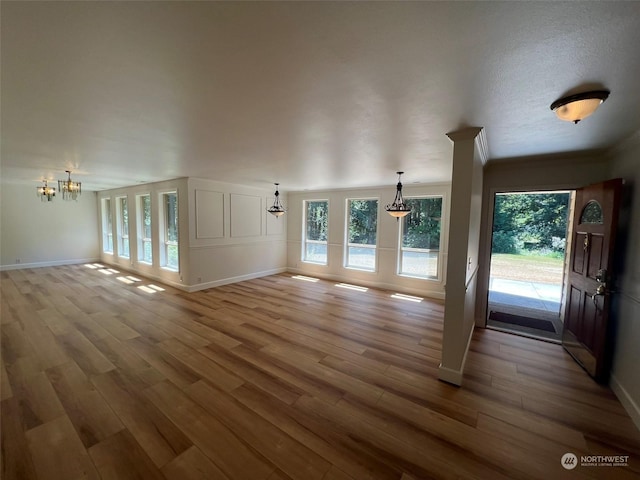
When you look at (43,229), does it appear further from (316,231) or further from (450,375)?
(450,375)

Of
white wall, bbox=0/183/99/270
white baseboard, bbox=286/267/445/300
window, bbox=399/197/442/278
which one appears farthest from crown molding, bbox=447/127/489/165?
white wall, bbox=0/183/99/270

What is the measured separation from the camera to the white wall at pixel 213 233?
538 cm

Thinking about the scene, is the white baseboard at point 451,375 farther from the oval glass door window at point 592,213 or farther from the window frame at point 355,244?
the window frame at point 355,244

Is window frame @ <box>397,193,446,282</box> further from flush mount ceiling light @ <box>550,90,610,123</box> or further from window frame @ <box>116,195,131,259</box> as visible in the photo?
window frame @ <box>116,195,131,259</box>

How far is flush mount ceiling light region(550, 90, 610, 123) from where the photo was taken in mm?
1561

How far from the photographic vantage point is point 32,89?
5.57 ft

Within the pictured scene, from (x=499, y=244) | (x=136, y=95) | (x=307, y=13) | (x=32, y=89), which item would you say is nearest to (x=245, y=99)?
(x=136, y=95)

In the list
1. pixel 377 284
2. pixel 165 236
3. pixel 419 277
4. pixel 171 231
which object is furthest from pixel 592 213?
pixel 165 236

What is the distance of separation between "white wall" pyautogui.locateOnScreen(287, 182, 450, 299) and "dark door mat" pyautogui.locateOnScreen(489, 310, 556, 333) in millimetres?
1117

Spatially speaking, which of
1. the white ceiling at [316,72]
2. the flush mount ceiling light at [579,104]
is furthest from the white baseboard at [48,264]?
the flush mount ceiling light at [579,104]

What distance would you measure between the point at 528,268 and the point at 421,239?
231 inches

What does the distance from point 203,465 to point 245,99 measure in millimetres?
2474

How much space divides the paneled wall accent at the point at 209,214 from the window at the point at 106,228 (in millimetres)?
4815

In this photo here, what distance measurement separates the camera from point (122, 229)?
755cm
